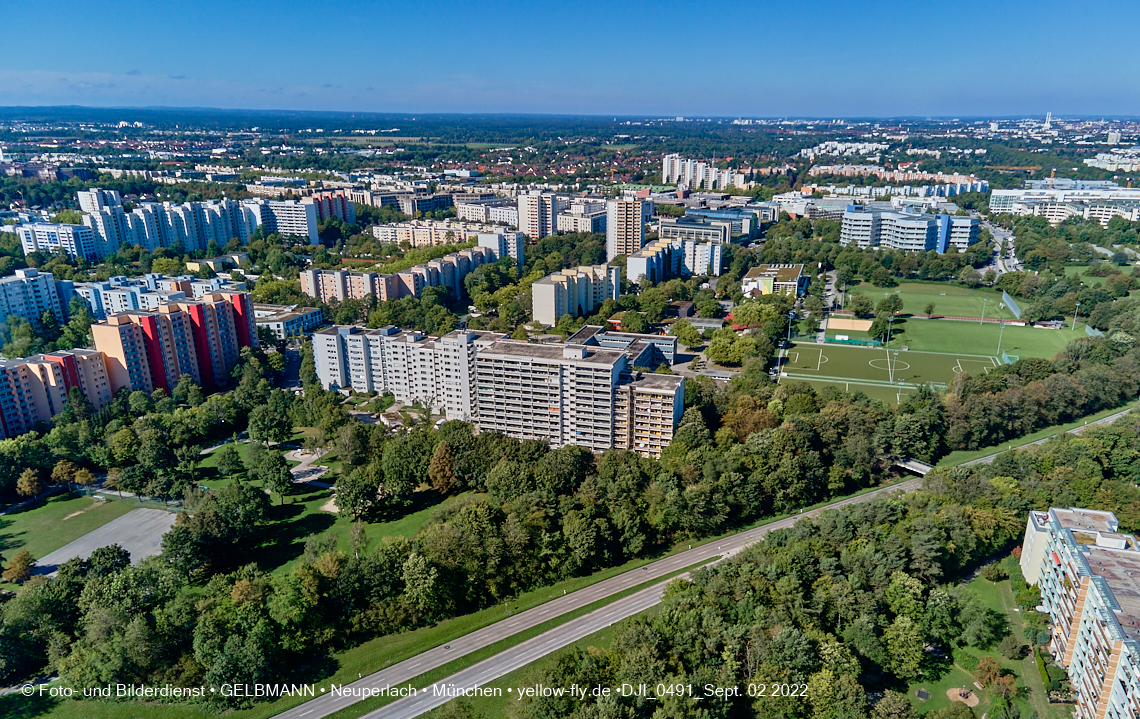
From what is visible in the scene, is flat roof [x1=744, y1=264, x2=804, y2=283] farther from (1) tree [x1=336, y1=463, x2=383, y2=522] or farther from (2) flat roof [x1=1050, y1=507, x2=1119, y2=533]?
(1) tree [x1=336, y1=463, x2=383, y2=522]

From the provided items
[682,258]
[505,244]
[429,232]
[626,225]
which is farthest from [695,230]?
[429,232]

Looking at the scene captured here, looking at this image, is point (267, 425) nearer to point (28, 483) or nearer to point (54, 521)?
point (54, 521)

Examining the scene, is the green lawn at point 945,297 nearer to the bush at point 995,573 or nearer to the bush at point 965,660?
the bush at point 995,573

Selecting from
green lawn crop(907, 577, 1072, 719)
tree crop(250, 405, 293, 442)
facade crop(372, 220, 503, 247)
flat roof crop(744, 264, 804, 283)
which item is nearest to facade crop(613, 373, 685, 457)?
green lawn crop(907, 577, 1072, 719)

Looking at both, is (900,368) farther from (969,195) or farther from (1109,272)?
(969,195)

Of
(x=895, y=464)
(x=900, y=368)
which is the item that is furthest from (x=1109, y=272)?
(x=895, y=464)

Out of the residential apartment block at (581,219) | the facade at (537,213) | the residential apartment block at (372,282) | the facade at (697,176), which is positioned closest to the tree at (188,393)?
the residential apartment block at (372,282)

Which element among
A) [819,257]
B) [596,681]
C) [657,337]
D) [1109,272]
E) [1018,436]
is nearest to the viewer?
[596,681]
